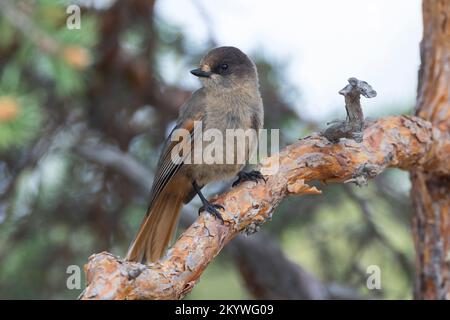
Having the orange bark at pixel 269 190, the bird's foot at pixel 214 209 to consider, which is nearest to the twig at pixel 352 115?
the orange bark at pixel 269 190

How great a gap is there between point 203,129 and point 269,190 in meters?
1.03

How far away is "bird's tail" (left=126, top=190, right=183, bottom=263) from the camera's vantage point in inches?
168

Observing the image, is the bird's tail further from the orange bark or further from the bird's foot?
the bird's foot

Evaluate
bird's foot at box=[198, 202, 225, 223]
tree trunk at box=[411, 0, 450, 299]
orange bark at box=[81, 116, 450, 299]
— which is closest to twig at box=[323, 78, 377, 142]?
orange bark at box=[81, 116, 450, 299]

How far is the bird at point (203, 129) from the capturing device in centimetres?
429

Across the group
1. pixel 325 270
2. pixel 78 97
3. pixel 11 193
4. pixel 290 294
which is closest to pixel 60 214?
pixel 11 193

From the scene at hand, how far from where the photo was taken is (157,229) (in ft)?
14.4

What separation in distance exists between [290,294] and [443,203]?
4.02 ft

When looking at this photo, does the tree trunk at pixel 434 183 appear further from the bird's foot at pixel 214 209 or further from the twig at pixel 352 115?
the bird's foot at pixel 214 209

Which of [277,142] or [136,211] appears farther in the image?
[136,211]

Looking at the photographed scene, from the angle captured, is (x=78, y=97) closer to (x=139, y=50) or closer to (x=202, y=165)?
(x=139, y=50)

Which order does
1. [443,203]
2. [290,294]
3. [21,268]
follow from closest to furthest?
[443,203]
[290,294]
[21,268]

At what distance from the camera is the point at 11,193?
16.1 ft

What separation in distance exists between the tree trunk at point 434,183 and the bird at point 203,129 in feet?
3.35
